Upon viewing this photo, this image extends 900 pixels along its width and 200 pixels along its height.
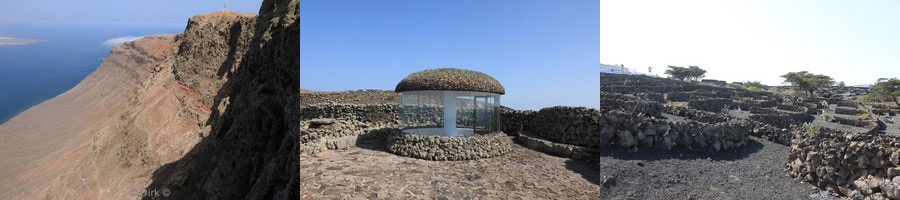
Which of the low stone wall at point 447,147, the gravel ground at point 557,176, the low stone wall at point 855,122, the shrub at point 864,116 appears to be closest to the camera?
the gravel ground at point 557,176

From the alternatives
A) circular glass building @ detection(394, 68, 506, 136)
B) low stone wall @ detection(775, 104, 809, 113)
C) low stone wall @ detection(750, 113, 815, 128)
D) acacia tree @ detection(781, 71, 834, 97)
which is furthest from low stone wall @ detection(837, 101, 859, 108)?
circular glass building @ detection(394, 68, 506, 136)

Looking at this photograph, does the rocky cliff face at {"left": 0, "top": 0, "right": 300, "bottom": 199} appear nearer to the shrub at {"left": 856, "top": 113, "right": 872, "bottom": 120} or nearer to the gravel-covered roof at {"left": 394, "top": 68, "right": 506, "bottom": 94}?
the gravel-covered roof at {"left": 394, "top": 68, "right": 506, "bottom": 94}

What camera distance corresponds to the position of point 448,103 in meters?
6.59

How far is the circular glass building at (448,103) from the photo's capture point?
5.98m

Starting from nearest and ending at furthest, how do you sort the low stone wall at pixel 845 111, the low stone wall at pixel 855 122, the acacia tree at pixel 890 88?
the acacia tree at pixel 890 88, the low stone wall at pixel 855 122, the low stone wall at pixel 845 111

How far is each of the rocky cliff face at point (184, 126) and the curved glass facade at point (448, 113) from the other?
87.1 inches

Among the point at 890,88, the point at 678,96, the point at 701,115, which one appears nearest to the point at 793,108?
the point at 701,115

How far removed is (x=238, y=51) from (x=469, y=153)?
1350 centimetres

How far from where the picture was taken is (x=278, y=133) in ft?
18.9

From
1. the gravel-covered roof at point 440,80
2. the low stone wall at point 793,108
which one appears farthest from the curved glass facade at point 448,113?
the low stone wall at point 793,108

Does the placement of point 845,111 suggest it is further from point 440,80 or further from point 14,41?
point 14,41

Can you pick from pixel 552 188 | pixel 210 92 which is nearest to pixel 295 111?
pixel 552 188

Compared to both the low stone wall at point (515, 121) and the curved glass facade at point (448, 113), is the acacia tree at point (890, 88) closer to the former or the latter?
the low stone wall at point (515, 121)

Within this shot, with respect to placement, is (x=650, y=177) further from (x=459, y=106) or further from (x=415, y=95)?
(x=415, y=95)
